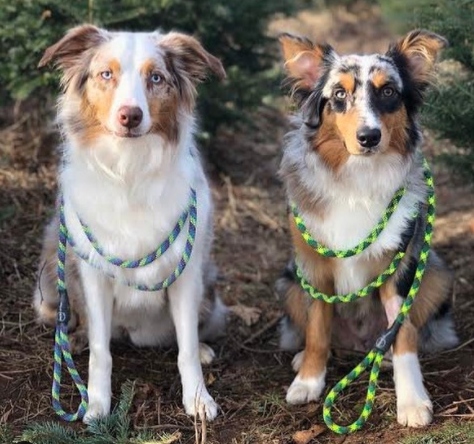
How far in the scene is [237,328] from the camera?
17.0ft

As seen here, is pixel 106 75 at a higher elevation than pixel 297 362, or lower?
higher

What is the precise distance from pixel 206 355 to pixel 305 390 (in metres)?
0.68

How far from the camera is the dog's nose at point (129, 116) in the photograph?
11.6 ft

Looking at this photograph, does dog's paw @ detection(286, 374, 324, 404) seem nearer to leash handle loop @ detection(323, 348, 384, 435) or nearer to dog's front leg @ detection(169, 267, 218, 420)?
leash handle loop @ detection(323, 348, 384, 435)

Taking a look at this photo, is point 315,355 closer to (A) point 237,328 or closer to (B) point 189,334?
(B) point 189,334

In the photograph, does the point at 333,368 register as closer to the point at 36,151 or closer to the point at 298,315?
the point at 298,315

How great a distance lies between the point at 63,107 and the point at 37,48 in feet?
7.50

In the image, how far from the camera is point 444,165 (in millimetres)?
5539

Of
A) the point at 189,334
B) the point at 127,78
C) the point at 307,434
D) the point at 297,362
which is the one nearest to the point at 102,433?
the point at 189,334

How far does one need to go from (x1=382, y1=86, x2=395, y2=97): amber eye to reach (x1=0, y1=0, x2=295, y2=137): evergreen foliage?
2586 millimetres

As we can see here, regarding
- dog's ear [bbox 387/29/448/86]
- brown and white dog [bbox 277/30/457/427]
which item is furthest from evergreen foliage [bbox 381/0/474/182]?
brown and white dog [bbox 277/30/457/427]

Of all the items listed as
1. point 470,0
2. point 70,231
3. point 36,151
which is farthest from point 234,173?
point 70,231

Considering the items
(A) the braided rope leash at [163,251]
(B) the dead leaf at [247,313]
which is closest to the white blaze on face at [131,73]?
(A) the braided rope leash at [163,251]

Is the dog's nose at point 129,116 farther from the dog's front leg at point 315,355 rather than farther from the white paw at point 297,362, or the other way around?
the white paw at point 297,362
